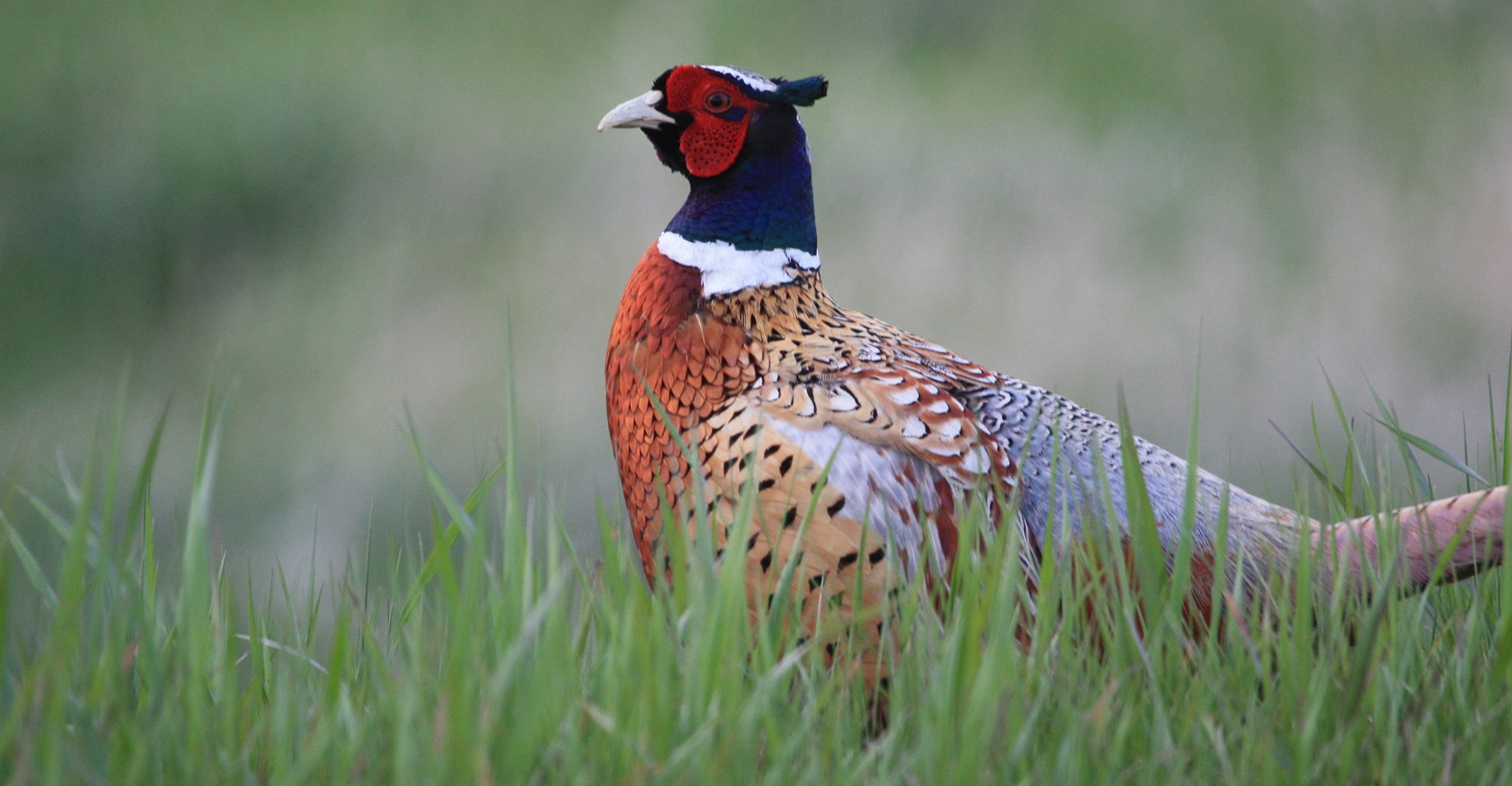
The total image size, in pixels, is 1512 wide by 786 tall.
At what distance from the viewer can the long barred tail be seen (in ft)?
4.94

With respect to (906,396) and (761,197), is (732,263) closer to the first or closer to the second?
(761,197)

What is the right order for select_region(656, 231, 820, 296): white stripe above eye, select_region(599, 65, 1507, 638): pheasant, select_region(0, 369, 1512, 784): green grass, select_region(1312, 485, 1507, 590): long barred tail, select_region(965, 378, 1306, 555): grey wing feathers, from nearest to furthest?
select_region(0, 369, 1512, 784): green grass, select_region(1312, 485, 1507, 590): long barred tail, select_region(599, 65, 1507, 638): pheasant, select_region(965, 378, 1306, 555): grey wing feathers, select_region(656, 231, 820, 296): white stripe above eye

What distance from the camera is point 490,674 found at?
1099mm

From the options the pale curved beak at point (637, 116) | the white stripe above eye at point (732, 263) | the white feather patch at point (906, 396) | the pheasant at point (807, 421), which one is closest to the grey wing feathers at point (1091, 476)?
the pheasant at point (807, 421)

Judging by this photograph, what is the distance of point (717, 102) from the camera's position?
81.0 inches

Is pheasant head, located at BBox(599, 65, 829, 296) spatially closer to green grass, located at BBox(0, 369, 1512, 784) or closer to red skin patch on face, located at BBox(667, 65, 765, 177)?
red skin patch on face, located at BBox(667, 65, 765, 177)

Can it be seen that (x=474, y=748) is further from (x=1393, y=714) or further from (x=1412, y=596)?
(x=1412, y=596)

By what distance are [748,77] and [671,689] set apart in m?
1.35

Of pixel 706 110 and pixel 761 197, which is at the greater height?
pixel 706 110

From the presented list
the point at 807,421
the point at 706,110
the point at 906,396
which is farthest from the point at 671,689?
the point at 706,110

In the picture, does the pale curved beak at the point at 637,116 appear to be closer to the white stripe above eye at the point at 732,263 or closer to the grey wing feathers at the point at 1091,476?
the white stripe above eye at the point at 732,263

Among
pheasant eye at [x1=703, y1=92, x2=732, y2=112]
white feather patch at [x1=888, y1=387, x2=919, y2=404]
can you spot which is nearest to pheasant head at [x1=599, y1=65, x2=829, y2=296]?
pheasant eye at [x1=703, y1=92, x2=732, y2=112]

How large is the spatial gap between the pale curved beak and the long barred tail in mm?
1336

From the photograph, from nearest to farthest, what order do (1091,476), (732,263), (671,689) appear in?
(671,689) < (1091,476) < (732,263)
